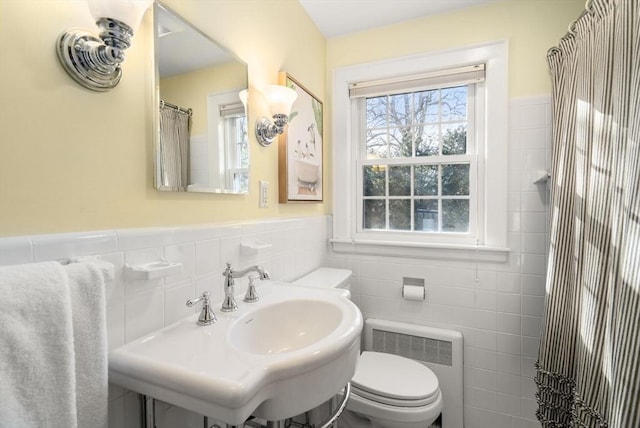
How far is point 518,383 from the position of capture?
5.57 ft

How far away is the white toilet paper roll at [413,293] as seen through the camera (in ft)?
6.02

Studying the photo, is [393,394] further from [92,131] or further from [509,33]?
[509,33]

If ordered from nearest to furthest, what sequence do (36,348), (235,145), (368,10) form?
(36,348)
(235,145)
(368,10)

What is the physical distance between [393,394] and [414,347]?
20.7 inches

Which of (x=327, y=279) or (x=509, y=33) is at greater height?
(x=509, y=33)

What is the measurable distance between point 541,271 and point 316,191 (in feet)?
4.31

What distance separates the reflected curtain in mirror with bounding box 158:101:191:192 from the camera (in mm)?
900

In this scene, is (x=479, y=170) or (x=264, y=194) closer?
(x=264, y=194)

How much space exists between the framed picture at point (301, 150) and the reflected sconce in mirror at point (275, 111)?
16cm

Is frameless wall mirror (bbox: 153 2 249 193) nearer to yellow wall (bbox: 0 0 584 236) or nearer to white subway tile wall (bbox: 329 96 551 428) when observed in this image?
yellow wall (bbox: 0 0 584 236)

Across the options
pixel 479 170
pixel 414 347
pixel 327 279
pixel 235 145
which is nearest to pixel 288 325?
pixel 327 279

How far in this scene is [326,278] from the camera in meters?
1.73

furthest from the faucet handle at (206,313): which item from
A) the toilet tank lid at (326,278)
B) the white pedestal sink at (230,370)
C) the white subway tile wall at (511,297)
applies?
the white subway tile wall at (511,297)

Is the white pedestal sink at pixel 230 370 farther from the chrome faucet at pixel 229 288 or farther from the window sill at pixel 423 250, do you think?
the window sill at pixel 423 250
